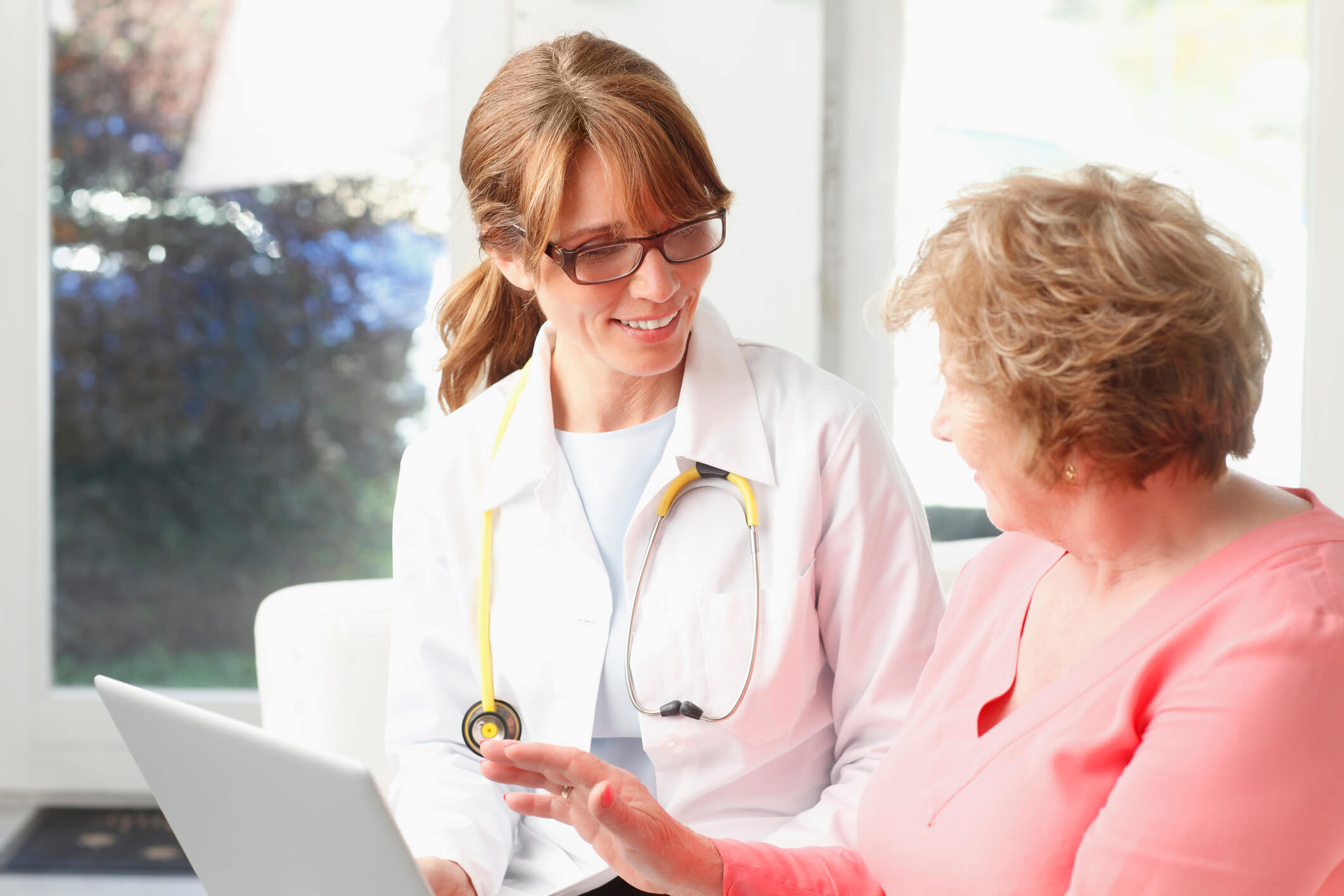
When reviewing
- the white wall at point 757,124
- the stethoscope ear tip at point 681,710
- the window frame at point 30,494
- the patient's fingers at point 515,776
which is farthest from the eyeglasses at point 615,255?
the window frame at point 30,494

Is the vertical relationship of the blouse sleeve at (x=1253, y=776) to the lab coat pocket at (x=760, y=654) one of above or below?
above

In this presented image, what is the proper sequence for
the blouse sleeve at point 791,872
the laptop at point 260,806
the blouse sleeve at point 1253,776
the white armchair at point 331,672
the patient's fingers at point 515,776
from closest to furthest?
the blouse sleeve at point 1253,776 < the laptop at point 260,806 < the patient's fingers at point 515,776 < the blouse sleeve at point 791,872 < the white armchair at point 331,672

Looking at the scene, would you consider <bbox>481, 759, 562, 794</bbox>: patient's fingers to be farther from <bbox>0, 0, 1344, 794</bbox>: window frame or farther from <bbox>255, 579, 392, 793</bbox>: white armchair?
<bbox>0, 0, 1344, 794</bbox>: window frame

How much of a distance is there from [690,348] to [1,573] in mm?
2173

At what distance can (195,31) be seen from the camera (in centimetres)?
289

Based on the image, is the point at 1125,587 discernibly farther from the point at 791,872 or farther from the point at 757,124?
the point at 757,124

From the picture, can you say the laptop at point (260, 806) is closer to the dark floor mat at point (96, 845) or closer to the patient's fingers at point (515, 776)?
the patient's fingers at point (515, 776)

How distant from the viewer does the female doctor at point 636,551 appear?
138 centimetres

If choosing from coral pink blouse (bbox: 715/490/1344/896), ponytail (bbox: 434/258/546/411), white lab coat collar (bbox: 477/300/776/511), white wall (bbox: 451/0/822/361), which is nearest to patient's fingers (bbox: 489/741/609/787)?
coral pink blouse (bbox: 715/490/1344/896)

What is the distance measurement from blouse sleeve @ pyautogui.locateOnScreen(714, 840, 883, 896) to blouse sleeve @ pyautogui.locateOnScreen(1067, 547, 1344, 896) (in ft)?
1.28

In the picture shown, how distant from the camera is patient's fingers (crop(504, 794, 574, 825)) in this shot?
1.01m

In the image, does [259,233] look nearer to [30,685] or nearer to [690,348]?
[30,685]

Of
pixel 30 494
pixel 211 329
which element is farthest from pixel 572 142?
pixel 30 494

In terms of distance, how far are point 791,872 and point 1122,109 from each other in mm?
1849
